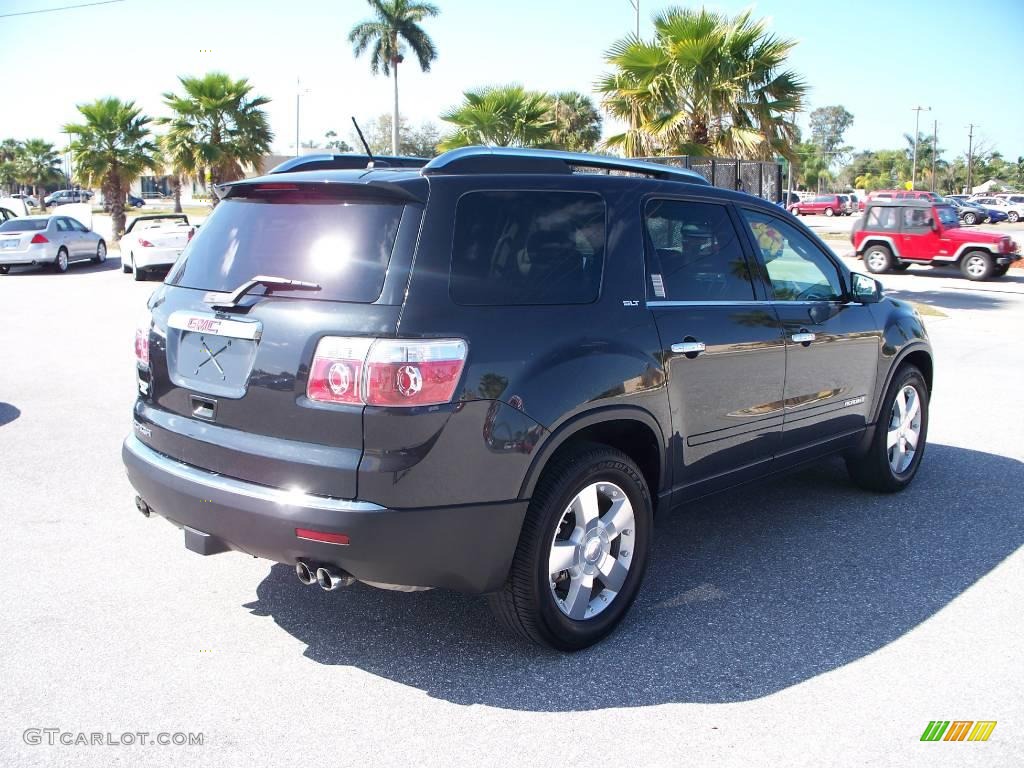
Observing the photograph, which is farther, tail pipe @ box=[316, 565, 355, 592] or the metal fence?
the metal fence

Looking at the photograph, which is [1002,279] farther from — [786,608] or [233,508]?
[233,508]

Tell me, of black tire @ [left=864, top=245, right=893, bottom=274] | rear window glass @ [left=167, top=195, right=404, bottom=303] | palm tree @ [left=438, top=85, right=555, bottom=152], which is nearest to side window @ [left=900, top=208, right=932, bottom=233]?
black tire @ [left=864, top=245, right=893, bottom=274]

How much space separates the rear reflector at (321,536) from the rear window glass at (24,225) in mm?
23631

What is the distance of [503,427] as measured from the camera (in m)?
3.22

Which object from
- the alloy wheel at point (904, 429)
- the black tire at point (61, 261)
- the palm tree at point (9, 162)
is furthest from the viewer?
the palm tree at point (9, 162)

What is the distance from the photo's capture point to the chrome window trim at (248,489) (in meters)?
3.08

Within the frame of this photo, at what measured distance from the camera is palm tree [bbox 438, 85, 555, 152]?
22.7 m

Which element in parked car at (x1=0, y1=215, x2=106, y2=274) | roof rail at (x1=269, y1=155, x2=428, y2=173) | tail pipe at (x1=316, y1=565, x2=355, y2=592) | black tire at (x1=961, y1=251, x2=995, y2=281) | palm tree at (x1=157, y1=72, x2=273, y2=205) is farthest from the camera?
palm tree at (x1=157, y1=72, x2=273, y2=205)

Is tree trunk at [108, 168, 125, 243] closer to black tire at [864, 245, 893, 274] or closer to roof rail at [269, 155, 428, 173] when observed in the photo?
black tire at [864, 245, 893, 274]

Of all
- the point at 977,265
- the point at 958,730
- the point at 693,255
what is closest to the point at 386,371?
the point at 693,255

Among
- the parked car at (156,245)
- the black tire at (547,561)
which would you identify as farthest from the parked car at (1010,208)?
the black tire at (547,561)

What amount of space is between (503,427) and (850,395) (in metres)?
2.75

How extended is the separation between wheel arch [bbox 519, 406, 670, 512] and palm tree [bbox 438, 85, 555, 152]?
19.4 m

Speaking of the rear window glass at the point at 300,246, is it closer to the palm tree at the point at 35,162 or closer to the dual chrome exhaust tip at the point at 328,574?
the dual chrome exhaust tip at the point at 328,574
